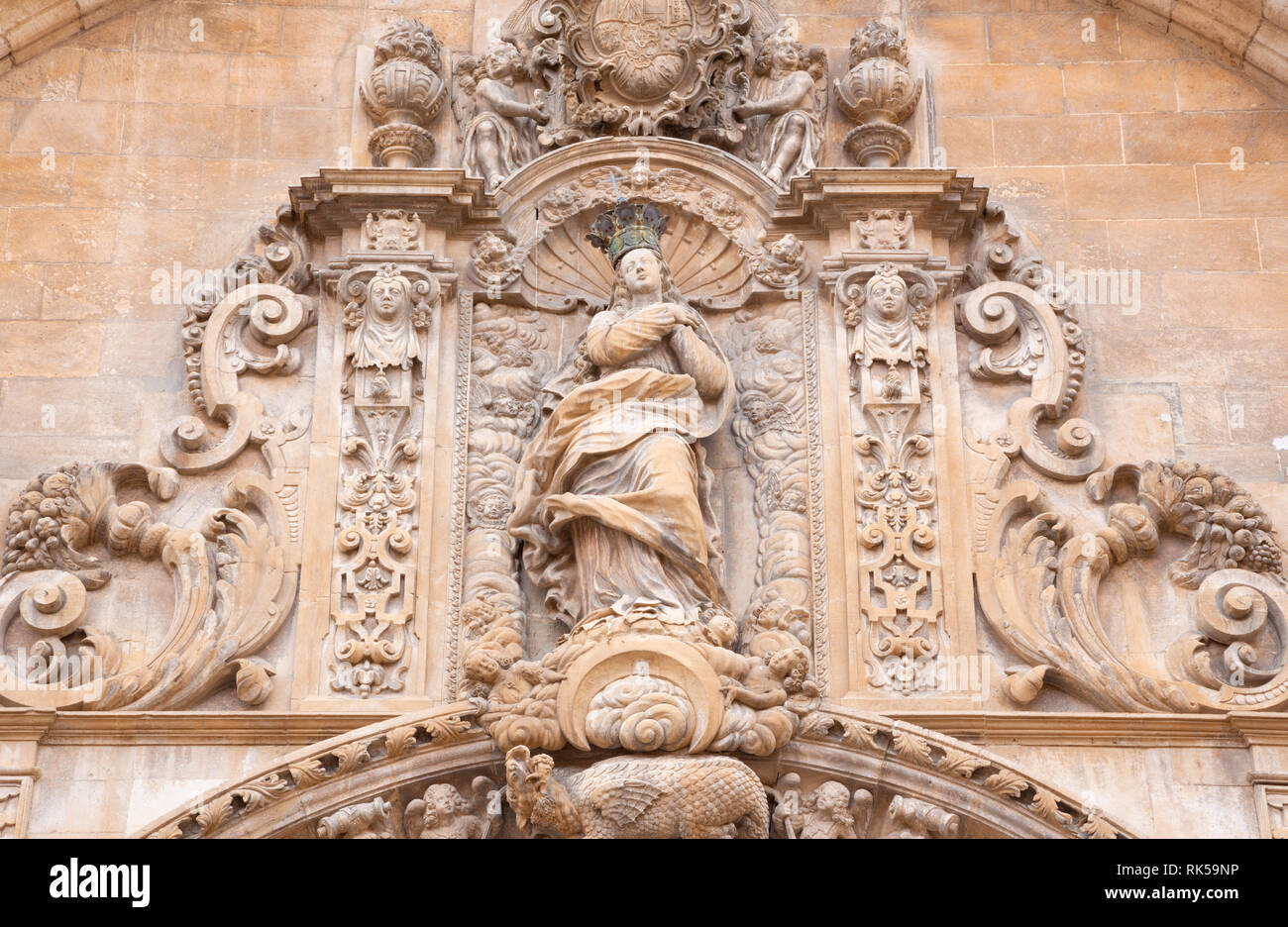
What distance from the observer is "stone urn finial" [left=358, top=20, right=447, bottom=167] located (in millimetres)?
11383

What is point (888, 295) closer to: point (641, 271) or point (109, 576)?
point (641, 271)

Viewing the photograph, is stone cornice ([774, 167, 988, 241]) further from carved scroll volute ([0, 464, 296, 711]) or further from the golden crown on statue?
carved scroll volute ([0, 464, 296, 711])

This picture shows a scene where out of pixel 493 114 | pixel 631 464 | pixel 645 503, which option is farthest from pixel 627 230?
pixel 645 503

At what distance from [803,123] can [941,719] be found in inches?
127

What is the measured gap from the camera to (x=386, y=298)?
10891mm

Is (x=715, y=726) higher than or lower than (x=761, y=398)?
lower

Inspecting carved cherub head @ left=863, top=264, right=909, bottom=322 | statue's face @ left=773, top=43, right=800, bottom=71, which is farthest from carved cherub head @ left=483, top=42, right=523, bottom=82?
carved cherub head @ left=863, top=264, right=909, bottom=322

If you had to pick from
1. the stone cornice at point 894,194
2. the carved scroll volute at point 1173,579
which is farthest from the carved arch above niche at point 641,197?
the carved scroll volute at point 1173,579

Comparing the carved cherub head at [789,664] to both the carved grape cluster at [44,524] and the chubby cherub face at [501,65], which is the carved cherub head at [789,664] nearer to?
the carved grape cluster at [44,524]

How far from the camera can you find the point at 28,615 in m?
10.2

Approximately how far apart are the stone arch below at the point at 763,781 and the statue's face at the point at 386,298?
6.66ft

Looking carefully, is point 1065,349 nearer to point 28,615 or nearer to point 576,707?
point 576,707

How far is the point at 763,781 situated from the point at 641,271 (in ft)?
8.01

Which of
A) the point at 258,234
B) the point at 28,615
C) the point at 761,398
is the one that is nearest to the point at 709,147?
the point at 761,398
